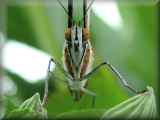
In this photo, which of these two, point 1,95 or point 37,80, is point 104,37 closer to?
point 37,80

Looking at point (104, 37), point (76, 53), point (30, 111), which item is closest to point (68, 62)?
point (76, 53)

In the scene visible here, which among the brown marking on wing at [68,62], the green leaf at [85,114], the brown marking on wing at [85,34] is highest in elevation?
the brown marking on wing at [85,34]

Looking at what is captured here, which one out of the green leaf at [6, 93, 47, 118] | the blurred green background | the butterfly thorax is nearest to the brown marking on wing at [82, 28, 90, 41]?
the butterfly thorax

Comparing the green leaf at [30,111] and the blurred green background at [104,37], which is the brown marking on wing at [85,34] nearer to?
the blurred green background at [104,37]

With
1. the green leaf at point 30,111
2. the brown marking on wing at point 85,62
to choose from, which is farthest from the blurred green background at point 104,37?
the green leaf at point 30,111

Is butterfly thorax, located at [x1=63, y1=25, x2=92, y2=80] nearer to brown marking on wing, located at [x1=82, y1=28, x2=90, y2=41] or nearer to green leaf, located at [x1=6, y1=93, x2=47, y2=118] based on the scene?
brown marking on wing, located at [x1=82, y1=28, x2=90, y2=41]

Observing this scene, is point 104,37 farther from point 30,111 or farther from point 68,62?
point 30,111
